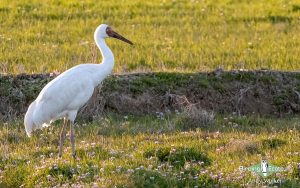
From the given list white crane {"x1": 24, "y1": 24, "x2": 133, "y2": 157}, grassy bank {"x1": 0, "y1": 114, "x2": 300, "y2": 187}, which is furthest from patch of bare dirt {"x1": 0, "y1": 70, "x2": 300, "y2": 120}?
white crane {"x1": 24, "y1": 24, "x2": 133, "y2": 157}

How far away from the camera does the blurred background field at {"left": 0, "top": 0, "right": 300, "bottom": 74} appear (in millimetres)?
16312

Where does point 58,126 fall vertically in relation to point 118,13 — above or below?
below

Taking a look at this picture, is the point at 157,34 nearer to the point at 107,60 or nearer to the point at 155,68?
the point at 155,68

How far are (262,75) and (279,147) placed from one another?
12.7 ft

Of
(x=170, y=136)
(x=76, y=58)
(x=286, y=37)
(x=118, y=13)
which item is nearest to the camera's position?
(x=170, y=136)

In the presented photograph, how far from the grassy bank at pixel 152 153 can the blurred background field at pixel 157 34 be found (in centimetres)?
257

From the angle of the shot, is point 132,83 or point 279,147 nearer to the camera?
point 279,147

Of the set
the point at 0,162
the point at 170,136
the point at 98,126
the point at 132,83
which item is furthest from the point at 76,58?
the point at 0,162

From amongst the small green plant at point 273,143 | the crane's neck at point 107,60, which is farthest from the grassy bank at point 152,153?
the crane's neck at point 107,60

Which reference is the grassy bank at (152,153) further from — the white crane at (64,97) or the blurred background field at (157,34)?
the blurred background field at (157,34)

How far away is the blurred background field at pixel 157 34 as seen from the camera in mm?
16312

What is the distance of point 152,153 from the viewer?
11.0 meters

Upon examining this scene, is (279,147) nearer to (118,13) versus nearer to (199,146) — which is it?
(199,146)

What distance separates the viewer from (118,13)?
2044cm
